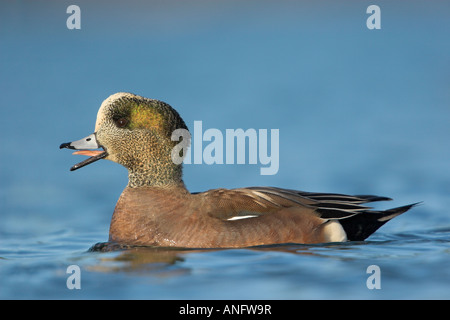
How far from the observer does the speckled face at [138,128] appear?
7332mm

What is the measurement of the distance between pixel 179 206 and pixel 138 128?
0.80 meters

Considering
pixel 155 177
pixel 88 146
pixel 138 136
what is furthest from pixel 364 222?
pixel 88 146

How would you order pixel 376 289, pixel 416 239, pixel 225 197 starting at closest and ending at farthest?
pixel 376 289 → pixel 225 197 → pixel 416 239

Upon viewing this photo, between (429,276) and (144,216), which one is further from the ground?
(144,216)

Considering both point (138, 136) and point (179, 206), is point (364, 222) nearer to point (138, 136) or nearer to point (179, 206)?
point (179, 206)

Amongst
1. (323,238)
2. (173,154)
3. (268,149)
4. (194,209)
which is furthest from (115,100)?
(268,149)

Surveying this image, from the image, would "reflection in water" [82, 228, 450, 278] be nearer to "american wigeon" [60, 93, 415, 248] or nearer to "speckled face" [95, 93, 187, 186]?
"american wigeon" [60, 93, 415, 248]

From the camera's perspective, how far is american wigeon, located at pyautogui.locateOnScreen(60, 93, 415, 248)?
7027mm

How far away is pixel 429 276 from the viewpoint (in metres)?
6.30

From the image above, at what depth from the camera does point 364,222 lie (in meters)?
7.57

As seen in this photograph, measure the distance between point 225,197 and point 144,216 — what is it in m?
0.73

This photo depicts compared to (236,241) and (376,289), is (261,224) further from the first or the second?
(376,289)

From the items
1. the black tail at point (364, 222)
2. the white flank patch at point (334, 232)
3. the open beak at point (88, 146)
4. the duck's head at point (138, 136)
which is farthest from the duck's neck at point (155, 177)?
the black tail at point (364, 222)

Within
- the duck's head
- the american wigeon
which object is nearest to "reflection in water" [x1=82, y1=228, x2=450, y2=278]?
the american wigeon
